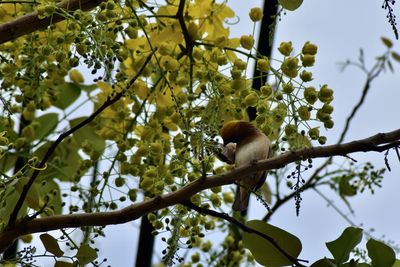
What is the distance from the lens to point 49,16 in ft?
2.43

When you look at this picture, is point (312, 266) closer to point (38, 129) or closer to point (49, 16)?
point (49, 16)

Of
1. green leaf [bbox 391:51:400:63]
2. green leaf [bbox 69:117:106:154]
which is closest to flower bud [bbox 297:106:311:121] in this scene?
green leaf [bbox 69:117:106:154]

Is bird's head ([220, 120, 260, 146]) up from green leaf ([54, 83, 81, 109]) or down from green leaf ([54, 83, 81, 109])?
down

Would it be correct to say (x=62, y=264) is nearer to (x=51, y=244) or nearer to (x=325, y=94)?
(x=51, y=244)

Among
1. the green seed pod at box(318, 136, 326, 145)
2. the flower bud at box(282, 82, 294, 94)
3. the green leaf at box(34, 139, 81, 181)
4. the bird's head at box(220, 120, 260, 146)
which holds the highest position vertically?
the green leaf at box(34, 139, 81, 181)

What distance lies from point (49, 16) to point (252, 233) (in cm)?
30

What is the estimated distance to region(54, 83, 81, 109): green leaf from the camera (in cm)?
117

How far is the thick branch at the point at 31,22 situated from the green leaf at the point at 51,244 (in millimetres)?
203

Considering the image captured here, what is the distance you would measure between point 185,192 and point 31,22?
0.86 feet

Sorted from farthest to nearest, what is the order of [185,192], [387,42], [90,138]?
1. [387,42]
2. [90,138]
3. [185,192]

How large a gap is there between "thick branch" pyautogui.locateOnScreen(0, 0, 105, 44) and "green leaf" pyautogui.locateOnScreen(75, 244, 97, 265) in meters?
0.22

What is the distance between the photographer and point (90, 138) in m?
1.09

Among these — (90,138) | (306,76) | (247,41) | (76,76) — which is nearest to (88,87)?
(76,76)

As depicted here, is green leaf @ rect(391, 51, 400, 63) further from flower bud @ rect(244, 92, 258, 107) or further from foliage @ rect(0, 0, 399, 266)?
flower bud @ rect(244, 92, 258, 107)
